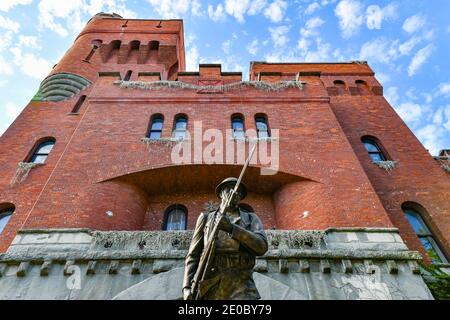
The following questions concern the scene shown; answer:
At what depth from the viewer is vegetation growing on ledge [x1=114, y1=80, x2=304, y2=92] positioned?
1313cm

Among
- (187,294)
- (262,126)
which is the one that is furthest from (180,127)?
(187,294)

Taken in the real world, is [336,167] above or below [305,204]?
above

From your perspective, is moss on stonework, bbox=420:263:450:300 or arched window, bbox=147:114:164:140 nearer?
moss on stonework, bbox=420:263:450:300

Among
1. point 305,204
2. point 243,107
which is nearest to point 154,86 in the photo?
point 243,107

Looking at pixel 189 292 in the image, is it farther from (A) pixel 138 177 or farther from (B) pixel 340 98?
(B) pixel 340 98

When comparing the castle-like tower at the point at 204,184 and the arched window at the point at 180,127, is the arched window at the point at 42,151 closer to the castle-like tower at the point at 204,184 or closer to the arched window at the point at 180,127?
the castle-like tower at the point at 204,184

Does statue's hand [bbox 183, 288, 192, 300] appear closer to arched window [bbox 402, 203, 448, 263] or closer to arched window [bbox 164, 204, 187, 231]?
arched window [bbox 164, 204, 187, 231]

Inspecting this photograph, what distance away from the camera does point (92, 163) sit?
32.6 feet

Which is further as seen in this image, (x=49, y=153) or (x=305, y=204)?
(x=49, y=153)

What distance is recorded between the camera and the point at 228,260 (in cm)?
383

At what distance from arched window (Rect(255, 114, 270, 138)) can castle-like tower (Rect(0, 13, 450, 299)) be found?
5 centimetres

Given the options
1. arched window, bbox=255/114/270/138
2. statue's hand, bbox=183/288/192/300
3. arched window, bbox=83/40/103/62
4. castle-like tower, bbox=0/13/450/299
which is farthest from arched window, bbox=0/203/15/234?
arched window, bbox=83/40/103/62
